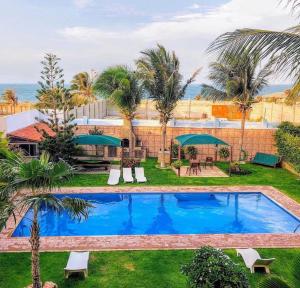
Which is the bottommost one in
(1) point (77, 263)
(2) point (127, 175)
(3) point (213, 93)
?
(1) point (77, 263)

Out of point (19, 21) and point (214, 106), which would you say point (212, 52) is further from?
point (214, 106)

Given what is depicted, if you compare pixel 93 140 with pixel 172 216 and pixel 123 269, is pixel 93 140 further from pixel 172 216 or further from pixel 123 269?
pixel 123 269

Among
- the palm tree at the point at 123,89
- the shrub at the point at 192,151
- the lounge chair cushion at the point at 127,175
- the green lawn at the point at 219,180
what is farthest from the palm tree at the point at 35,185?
the shrub at the point at 192,151

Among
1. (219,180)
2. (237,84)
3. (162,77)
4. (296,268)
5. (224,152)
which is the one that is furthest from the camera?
(224,152)

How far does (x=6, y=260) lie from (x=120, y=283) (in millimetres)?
3828

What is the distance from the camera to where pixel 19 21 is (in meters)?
23.3

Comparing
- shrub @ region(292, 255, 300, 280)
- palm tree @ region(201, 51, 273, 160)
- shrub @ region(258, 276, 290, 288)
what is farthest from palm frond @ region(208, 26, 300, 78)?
palm tree @ region(201, 51, 273, 160)

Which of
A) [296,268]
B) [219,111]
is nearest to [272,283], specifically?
[296,268]

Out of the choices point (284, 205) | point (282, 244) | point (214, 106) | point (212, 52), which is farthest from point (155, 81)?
point (214, 106)

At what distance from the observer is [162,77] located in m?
22.6

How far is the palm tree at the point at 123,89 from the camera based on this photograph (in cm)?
2391

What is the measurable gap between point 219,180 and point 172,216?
5419 mm

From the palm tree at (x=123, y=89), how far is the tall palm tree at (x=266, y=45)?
1868cm

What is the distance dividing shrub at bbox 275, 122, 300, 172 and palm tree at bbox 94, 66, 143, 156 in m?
9.90
